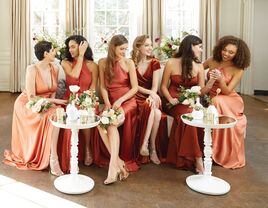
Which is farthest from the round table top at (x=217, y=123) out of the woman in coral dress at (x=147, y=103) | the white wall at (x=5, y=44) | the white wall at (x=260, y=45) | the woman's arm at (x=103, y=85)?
the white wall at (x=5, y=44)

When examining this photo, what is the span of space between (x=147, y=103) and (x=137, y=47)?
2.15 feet

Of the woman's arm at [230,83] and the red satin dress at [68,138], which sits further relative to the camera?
the woman's arm at [230,83]

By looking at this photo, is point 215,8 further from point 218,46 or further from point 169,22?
point 218,46

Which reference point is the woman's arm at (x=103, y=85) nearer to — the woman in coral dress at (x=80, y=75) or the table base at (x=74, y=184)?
the woman in coral dress at (x=80, y=75)

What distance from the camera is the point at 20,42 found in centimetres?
764

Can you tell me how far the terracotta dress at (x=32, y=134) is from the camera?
3.21 metres

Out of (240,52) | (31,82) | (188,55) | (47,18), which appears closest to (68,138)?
(31,82)

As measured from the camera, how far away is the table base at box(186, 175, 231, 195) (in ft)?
8.89

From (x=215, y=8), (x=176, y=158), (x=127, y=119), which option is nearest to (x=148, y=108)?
(x=127, y=119)

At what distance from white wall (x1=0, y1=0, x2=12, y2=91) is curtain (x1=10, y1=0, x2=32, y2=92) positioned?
0.29 meters

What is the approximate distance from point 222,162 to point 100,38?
5.37 metres

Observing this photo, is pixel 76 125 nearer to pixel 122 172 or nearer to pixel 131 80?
pixel 122 172

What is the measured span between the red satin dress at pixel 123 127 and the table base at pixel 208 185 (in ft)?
2.04

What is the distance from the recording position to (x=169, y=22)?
7824mm
